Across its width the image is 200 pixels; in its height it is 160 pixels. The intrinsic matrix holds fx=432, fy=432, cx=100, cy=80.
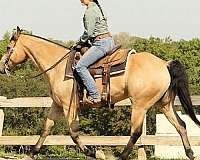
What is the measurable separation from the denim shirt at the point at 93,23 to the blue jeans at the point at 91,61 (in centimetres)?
16

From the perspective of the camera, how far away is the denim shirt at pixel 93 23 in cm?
693

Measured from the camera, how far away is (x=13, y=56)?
7465 millimetres

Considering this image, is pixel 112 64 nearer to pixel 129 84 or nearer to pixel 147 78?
pixel 129 84

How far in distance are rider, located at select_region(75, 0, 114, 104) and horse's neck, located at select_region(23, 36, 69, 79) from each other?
0.52m

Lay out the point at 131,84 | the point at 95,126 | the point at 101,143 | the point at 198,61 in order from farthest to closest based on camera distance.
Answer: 1. the point at 198,61
2. the point at 95,126
3. the point at 101,143
4. the point at 131,84

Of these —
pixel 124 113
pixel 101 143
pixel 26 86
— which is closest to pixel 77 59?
pixel 101 143

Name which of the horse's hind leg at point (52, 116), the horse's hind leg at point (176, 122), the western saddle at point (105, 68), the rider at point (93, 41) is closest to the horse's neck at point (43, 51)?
the western saddle at point (105, 68)

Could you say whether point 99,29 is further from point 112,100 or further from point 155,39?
point 155,39

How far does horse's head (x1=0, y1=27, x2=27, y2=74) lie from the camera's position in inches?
294

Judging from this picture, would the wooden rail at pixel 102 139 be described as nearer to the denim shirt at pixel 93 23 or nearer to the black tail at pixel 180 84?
the black tail at pixel 180 84

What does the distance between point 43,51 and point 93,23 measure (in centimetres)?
111

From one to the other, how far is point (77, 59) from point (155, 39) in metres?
26.0

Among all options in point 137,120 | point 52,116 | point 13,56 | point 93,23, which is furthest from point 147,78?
point 13,56

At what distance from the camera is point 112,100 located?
7.00 m
